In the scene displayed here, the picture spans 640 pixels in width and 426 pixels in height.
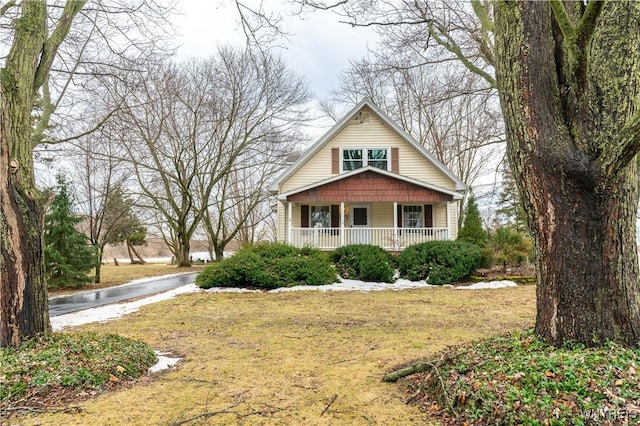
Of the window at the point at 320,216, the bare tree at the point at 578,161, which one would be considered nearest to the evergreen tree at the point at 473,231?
the window at the point at 320,216

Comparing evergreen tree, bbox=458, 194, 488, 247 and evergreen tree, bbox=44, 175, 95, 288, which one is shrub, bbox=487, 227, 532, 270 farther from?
evergreen tree, bbox=44, 175, 95, 288

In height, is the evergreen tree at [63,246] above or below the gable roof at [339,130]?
below

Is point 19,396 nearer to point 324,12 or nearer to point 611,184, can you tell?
point 611,184

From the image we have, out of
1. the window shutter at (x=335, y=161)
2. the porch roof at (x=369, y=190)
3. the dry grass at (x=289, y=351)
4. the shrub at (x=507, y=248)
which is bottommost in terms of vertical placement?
the dry grass at (x=289, y=351)

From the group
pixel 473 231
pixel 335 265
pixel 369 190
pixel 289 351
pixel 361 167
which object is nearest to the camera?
pixel 289 351

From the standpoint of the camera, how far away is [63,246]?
13695 mm

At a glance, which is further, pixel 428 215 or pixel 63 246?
pixel 428 215

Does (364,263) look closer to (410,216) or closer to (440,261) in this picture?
(440,261)

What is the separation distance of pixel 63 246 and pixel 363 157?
12388 mm

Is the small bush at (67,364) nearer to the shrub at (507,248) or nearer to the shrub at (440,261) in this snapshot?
the shrub at (440,261)

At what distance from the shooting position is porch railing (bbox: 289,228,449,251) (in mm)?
16062

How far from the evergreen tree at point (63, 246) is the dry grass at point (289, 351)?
5.92 m

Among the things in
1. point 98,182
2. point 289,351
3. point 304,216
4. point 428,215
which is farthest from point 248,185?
point 289,351

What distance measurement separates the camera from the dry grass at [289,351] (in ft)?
10.6
